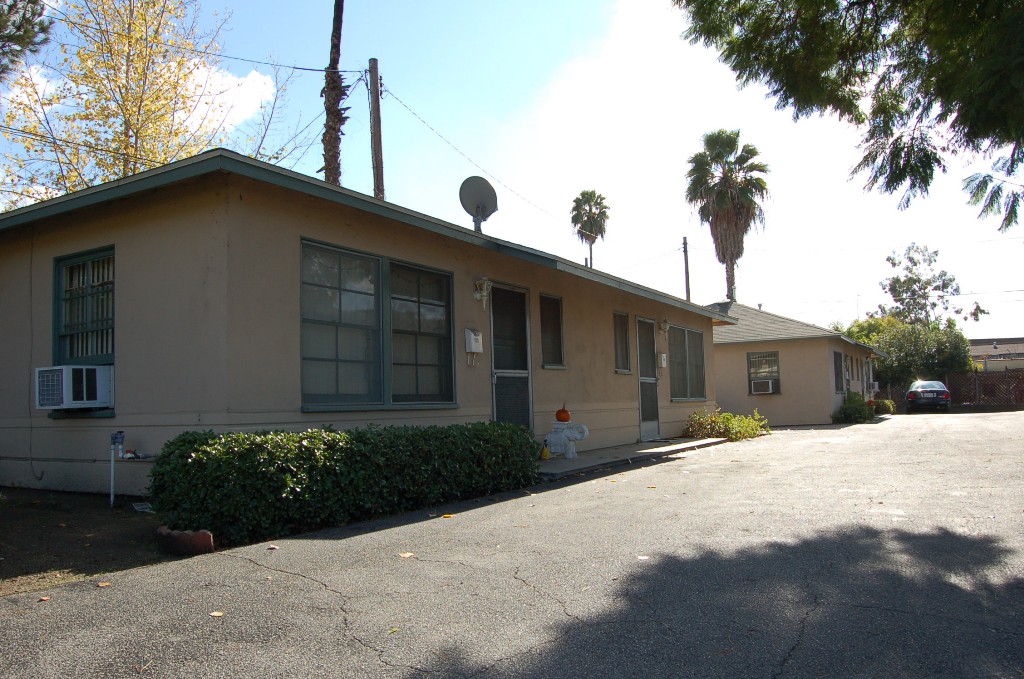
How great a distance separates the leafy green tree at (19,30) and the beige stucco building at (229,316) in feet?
4.72

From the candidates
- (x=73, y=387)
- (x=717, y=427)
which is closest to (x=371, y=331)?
(x=73, y=387)

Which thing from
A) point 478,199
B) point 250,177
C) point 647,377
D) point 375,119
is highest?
point 375,119

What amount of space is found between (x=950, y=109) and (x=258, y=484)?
19.8 ft

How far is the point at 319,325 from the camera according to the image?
26.7ft

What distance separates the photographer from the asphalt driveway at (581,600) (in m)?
3.44

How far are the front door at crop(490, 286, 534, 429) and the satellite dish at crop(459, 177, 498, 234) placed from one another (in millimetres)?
1084

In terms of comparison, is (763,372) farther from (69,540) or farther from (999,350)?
(999,350)

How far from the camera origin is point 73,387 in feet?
25.8

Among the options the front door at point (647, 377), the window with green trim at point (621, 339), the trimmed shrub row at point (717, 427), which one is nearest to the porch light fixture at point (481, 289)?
the window with green trim at point (621, 339)

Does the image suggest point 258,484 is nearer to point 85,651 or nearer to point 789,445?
point 85,651

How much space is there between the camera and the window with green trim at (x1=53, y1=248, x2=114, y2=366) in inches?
326

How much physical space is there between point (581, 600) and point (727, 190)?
1054 inches

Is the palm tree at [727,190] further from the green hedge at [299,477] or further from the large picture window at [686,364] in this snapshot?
the green hedge at [299,477]

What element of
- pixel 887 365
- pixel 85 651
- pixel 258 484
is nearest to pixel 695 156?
pixel 887 365
